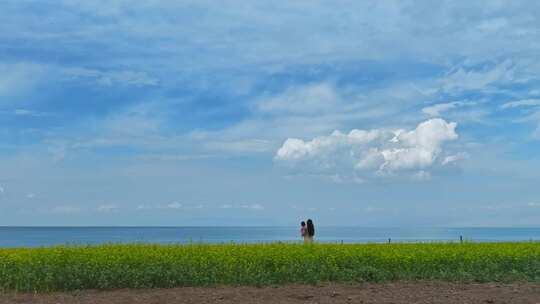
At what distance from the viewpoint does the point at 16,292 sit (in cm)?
1490

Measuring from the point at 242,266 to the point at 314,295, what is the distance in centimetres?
351

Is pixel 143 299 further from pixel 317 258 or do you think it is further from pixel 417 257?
pixel 417 257

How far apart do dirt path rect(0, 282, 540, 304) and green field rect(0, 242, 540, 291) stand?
0.66 m

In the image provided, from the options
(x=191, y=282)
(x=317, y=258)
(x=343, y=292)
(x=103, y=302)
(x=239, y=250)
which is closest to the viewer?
(x=103, y=302)

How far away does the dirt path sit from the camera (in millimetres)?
13609

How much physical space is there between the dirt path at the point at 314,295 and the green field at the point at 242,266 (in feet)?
2.17

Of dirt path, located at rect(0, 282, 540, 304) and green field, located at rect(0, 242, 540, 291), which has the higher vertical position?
green field, located at rect(0, 242, 540, 291)

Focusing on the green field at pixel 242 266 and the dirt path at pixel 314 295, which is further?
the green field at pixel 242 266

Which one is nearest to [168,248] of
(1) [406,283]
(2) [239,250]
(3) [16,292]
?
(2) [239,250]

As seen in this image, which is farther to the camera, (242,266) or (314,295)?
(242,266)

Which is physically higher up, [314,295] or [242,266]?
[242,266]

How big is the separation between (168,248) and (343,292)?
8.14 meters

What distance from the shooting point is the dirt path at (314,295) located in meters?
13.6

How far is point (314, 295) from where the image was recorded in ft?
46.6
